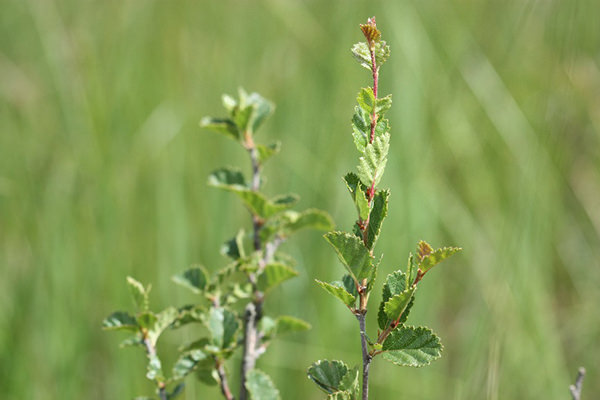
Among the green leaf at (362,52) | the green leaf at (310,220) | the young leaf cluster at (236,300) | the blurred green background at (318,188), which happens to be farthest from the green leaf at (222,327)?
the blurred green background at (318,188)

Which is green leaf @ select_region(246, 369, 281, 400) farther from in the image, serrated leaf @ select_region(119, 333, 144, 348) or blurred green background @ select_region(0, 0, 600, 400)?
blurred green background @ select_region(0, 0, 600, 400)

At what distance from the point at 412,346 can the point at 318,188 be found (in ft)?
3.01

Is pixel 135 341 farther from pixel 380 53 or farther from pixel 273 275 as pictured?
pixel 380 53

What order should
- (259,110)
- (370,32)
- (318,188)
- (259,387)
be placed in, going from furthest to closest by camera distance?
(318,188) → (259,110) → (259,387) → (370,32)

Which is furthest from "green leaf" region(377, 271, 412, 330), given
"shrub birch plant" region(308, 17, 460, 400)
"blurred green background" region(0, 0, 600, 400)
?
"blurred green background" region(0, 0, 600, 400)

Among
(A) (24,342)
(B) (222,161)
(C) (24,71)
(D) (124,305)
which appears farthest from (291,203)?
(C) (24,71)

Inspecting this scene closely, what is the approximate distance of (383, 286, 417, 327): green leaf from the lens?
1.07 ft

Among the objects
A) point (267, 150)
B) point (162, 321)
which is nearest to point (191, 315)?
point (162, 321)

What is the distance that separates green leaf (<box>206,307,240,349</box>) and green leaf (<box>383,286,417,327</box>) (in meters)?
0.14

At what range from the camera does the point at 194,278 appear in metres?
0.52

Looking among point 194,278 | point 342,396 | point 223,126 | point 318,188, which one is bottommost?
point 342,396

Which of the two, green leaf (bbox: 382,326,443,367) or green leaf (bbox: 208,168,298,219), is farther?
green leaf (bbox: 208,168,298,219)

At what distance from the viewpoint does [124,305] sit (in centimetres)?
115

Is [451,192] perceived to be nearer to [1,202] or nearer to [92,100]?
[92,100]
